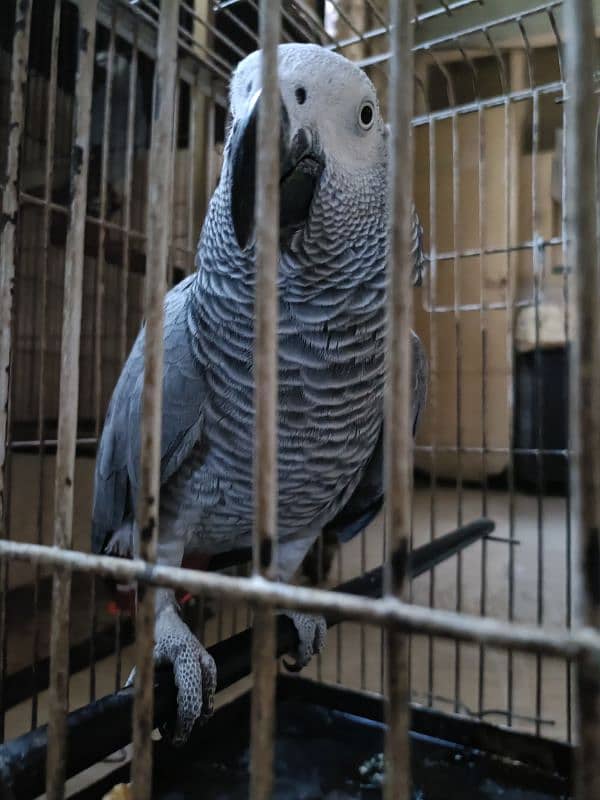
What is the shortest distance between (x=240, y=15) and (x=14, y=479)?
1329mm

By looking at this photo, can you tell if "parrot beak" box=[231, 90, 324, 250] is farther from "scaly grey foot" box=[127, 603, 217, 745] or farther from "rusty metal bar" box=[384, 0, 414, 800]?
"scaly grey foot" box=[127, 603, 217, 745]

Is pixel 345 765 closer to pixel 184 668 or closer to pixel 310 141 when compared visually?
pixel 184 668

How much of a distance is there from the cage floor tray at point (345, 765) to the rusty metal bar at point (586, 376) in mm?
865

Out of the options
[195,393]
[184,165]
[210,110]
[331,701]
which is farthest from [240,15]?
[331,701]

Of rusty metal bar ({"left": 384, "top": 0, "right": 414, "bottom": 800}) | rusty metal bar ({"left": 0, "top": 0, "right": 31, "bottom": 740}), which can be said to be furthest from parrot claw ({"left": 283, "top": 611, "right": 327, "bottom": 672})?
rusty metal bar ({"left": 384, "top": 0, "right": 414, "bottom": 800})

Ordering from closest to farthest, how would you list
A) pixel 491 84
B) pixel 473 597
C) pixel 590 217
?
pixel 590 217 < pixel 473 597 < pixel 491 84

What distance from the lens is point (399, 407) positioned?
0.26 metres

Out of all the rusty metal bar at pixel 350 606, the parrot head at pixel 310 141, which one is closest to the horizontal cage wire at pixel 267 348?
the rusty metal bar at pixel 350 606

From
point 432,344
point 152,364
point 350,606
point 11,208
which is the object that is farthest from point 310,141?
point 432,344

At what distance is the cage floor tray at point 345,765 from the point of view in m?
0.92

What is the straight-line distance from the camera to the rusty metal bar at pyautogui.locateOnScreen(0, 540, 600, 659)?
0.22 meters

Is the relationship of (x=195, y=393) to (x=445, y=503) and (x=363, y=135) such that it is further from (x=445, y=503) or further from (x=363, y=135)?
(x=445, y=503)

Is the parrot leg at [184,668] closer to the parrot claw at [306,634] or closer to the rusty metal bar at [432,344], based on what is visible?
the parrot claw at [306,634]

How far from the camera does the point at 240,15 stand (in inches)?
51.6
